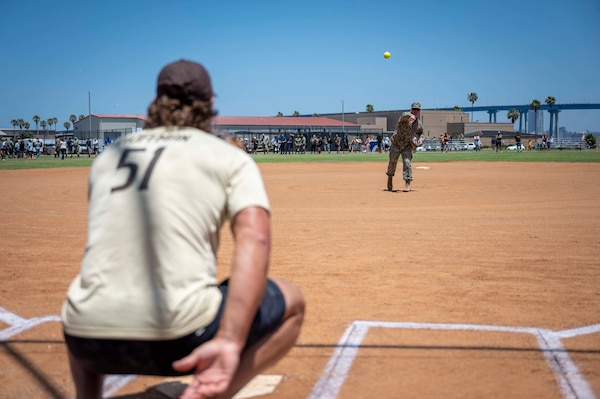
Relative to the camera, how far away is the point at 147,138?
2422 mm

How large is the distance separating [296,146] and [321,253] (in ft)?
180

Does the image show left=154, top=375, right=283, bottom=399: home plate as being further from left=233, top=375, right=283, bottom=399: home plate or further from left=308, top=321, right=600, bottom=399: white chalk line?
left=308, top=321, right=600, bottom=399: white chalk line

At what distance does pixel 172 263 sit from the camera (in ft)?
7.20

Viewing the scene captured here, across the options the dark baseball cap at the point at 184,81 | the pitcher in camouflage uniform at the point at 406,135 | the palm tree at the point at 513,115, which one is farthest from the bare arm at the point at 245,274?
the palm tree at the point at 513,115

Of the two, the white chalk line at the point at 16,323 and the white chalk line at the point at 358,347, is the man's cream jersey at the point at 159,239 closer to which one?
the white chalk line at the point at 358,347

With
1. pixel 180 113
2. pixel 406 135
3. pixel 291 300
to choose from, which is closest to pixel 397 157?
pixel 406 135

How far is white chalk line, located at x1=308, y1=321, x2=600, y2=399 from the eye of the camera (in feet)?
11.3

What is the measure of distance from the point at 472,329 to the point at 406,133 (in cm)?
1177

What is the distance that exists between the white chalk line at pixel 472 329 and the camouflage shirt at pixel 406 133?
11.5 meters

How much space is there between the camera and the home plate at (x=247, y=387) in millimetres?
3518

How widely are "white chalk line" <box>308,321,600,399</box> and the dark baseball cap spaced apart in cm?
191

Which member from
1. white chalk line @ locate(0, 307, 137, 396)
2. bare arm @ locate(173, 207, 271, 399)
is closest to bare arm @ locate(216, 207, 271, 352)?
bare arm @ locate(173, 207, 271, 399)

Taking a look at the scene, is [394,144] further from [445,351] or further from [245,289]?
[245,289]

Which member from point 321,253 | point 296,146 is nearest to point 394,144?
point 321,253
